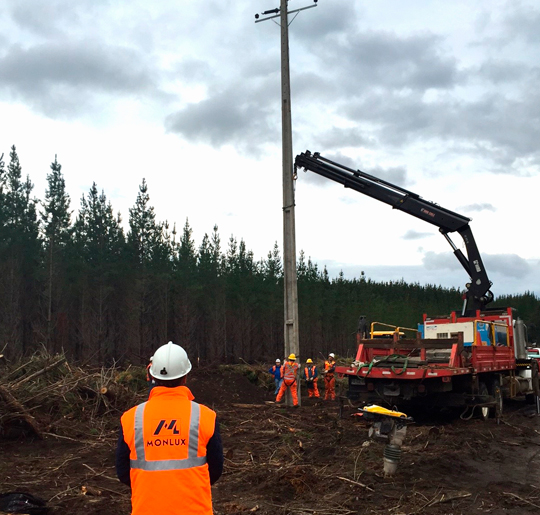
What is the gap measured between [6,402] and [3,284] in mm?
33556

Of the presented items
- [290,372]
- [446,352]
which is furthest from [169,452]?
[290,372]

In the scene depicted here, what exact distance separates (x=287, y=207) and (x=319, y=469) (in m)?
9.14

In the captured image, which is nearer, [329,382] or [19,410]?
[19,410]

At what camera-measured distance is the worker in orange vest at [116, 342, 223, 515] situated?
331cm

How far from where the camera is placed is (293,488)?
7.45 m

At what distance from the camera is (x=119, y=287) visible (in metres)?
49.9

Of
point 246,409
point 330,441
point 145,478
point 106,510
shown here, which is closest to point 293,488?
point 106,510

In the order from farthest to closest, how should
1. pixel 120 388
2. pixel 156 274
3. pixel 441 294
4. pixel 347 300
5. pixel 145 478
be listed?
1. pixel 441 294
2. pixel 347 300
3. pixel 156 274
4. pixel 120 388
5. pixel 145 478

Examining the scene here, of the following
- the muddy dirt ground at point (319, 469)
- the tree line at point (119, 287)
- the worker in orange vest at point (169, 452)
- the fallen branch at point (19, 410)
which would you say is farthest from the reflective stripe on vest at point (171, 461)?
the tree line at point (119, 287)

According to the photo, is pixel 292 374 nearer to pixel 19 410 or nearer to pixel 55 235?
pixel 19 410

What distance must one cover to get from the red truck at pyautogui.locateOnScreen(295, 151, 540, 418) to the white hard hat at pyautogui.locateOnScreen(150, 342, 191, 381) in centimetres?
947

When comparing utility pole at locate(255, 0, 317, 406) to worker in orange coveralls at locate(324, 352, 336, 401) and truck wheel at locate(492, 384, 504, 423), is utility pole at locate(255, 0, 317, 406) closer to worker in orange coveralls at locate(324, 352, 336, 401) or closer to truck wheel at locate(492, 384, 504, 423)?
worker in orange coveralls at locate(324, 352, 336, 401)

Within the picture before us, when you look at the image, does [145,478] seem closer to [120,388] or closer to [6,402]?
[6,402]

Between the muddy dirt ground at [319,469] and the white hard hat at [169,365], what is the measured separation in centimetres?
372
